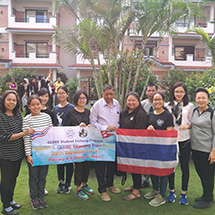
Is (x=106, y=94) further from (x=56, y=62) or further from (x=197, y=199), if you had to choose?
(x=56, y=62)

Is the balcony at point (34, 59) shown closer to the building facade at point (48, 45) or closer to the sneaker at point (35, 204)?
the building facade at point (48, 45)

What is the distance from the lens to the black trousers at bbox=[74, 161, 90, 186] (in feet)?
12.4

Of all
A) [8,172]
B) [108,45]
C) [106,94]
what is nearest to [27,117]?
[8,172]

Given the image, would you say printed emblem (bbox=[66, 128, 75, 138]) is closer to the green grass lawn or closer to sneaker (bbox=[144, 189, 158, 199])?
the green grass lawn

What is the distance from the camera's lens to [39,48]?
19844 millimetres

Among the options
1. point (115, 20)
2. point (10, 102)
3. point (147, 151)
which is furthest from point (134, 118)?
point (115, 20)

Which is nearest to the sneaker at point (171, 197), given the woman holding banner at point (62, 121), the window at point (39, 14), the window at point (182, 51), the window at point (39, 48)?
the woman holding banner at point (62, 121)

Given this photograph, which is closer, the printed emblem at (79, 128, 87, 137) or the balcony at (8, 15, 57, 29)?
the printed emblem at (79, 128, 87, 137)

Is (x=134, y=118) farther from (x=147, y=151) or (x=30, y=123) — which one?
(x=30, y=123)

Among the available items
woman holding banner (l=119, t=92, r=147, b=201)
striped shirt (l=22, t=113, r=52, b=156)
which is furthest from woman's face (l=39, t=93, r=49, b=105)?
woman holding banner (l=119, t=92, r=147, b=201)

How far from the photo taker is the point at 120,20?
7.27 meters

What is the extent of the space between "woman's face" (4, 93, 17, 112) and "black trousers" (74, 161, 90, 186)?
4.45ft

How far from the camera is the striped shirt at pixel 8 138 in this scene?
10.1 feet

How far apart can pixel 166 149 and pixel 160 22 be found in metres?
5.04
